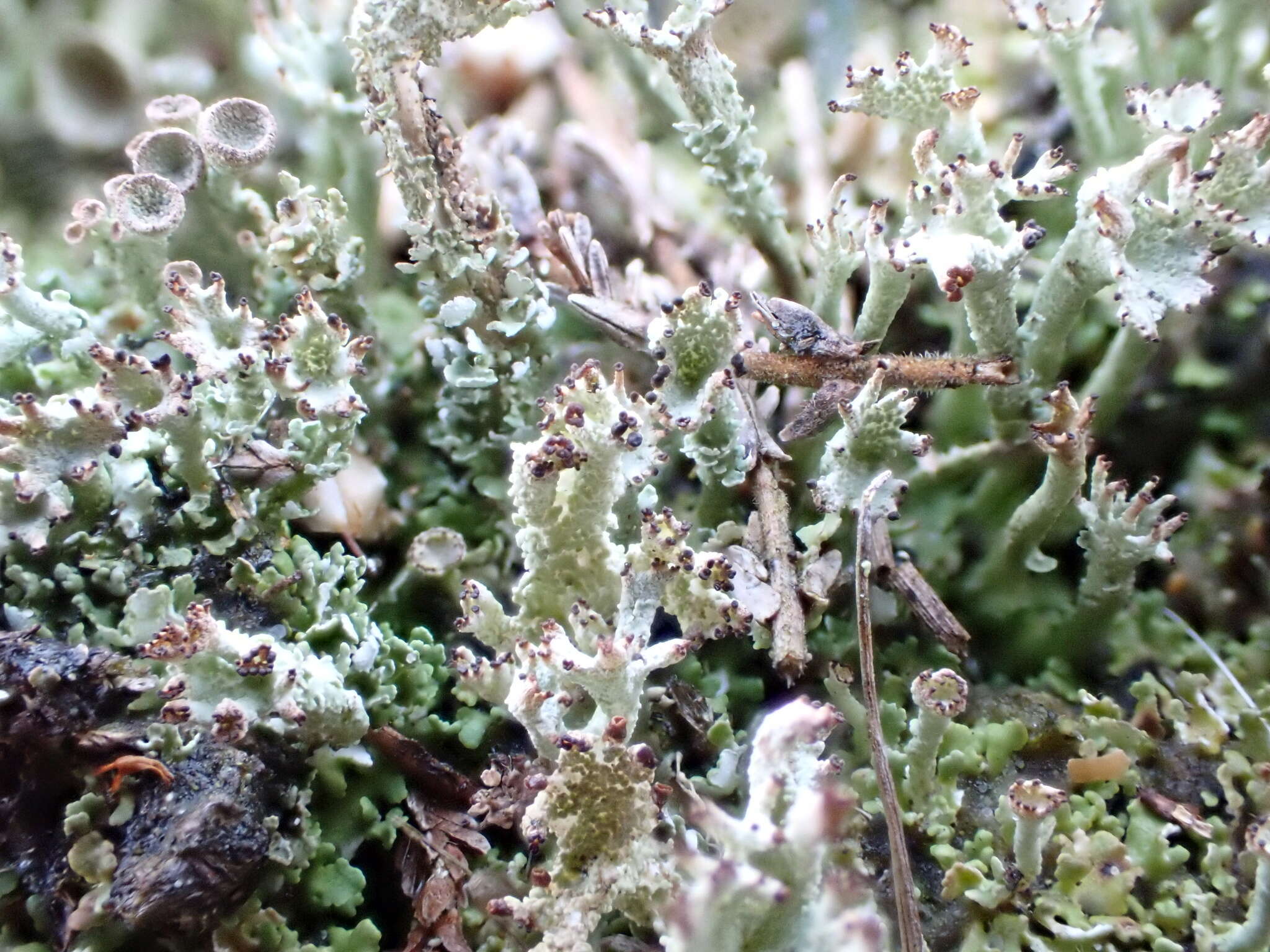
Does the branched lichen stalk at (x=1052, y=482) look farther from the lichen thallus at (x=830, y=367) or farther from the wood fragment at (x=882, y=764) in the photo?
the wood fragment at (x=882, y=764)

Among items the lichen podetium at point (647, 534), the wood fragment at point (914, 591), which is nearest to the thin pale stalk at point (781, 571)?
the lichen podetium at point (647, 534)

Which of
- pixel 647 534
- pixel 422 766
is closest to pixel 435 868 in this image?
pixel 422 766

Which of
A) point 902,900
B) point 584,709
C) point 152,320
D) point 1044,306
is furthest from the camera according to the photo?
point 152,320

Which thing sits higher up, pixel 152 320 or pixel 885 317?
pixel 885 317

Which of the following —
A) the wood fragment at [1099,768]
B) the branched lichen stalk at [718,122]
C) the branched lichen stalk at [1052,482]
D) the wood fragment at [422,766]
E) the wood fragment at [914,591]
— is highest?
the branched lichen stalk at [718,122]

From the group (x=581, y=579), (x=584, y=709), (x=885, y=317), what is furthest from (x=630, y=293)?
(x=584, y=709)

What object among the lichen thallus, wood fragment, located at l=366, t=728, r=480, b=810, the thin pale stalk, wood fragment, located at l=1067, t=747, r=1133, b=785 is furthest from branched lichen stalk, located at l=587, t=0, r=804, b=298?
wood fragment, located at l=366, t=728, r=480, b=810

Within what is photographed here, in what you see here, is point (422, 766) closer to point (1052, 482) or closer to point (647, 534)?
point (647, 534)

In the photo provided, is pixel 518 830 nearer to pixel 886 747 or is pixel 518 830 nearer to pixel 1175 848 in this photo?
pixel 886 747
